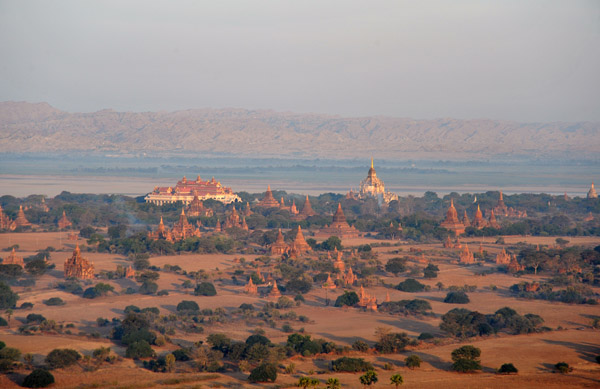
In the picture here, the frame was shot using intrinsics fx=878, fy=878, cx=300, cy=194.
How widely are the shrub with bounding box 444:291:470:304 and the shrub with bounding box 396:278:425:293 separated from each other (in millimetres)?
3736

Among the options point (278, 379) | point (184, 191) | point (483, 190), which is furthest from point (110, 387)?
point (483, 190)

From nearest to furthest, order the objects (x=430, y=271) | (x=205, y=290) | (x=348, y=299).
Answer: (x=348, y=299)
(x=205, y=290)
(x=430, y=271)

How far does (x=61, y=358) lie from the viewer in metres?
35.8

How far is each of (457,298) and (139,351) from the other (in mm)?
21515

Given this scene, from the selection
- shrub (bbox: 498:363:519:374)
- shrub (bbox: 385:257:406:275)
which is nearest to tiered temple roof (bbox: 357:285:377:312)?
shrub (bbox: 385:257:406:275)

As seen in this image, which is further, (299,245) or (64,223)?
(64,223)

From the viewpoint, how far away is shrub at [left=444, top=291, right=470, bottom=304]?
5181 centimetres

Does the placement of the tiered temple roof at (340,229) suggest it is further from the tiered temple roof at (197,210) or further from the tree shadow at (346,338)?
the tree shadow at (346,338)

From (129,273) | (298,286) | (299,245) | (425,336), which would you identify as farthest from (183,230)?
(425,336)

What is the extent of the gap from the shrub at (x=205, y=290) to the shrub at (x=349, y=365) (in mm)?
17612

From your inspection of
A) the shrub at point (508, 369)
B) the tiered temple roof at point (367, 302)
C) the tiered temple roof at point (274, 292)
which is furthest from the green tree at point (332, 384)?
the tiered temple roof at point (274, 292)

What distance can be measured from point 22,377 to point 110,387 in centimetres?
368

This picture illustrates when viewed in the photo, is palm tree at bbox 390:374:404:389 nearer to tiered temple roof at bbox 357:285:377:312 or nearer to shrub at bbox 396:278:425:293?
tiered temple roof at bbox 357:285:377:312

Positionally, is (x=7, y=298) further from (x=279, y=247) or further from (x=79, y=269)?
(x=279, y=247)
